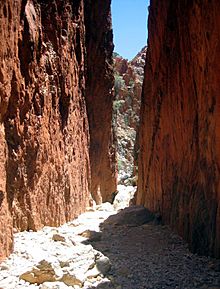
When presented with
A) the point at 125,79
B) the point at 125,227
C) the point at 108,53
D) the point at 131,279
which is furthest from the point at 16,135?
the point at 125,79

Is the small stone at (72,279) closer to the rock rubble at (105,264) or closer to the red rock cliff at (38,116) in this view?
the rock rubble at (105,264)

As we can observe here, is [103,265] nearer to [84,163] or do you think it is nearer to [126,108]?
[84,163]

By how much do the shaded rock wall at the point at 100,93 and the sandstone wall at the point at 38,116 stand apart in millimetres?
4232

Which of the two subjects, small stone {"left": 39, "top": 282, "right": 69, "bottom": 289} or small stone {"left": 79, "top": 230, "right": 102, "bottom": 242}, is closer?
small stone {"left": 39, "top": 282, "right": 69, "bottom": 289}

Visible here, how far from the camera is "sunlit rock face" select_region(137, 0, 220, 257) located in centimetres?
741

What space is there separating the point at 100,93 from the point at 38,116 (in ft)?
34.4

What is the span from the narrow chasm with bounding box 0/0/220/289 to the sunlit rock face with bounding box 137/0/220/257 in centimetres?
3

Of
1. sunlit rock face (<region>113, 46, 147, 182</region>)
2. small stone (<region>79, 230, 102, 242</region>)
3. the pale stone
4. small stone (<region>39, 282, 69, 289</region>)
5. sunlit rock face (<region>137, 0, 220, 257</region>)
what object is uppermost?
sunlit rock face (<region>113, 46, 147, 182</region>)

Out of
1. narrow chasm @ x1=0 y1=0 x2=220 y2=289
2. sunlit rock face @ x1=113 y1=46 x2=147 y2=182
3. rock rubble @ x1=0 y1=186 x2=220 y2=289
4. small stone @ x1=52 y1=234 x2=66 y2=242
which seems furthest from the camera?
sunlit rock face @ x1=113 y1=46 x2=147 y2=182

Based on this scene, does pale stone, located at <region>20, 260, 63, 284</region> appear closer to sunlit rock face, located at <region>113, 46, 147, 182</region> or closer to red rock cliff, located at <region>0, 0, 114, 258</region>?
red rock cliff, located at <region>0, 0, 114, 258</region>

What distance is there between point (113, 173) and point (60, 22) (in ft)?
A: 36.8

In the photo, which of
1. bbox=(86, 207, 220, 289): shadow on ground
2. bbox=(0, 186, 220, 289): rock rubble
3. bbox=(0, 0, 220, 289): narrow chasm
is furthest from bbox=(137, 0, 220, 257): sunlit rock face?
bbox=(0, 186, 220, 289): rock rubble

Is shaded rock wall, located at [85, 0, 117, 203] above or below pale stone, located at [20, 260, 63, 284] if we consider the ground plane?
above

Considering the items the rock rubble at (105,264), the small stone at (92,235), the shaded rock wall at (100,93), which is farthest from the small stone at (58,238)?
the shaded rock wall at (100,93)
